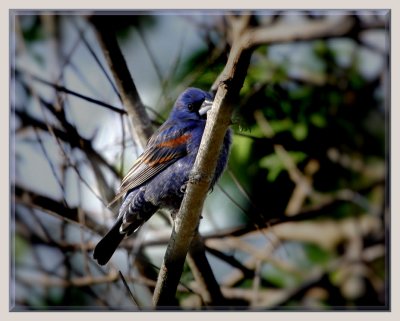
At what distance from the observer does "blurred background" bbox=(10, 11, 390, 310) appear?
279 centimetres

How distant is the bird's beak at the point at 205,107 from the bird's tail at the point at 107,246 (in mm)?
586

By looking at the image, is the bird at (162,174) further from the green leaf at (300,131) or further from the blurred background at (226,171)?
the green leaf at (300,131)

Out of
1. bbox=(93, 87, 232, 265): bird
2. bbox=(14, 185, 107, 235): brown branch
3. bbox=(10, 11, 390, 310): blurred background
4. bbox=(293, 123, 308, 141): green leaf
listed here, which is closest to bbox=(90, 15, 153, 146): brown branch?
bbox=(10, 11, 390, 310): blurred background

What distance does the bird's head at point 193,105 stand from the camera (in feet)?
8.70

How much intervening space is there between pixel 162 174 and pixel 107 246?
1.32 ft

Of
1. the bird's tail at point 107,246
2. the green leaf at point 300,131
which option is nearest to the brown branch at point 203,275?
the bird's tail at point 107,246

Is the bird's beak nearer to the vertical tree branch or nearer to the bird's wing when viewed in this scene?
the bird's wing

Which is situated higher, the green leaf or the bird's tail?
the green leaf

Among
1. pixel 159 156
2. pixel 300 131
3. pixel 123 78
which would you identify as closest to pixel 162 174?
pixel 159 156

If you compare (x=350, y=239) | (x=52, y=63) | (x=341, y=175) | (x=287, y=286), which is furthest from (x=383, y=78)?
(x=52, y=63)

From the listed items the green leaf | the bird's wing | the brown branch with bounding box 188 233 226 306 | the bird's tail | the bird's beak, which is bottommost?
the brown branch with bounding box 188 233 226 306

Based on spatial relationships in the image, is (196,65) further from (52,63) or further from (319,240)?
(319,240)

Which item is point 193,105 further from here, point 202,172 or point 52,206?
Result: point 52,206

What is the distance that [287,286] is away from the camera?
2820 millimetres
